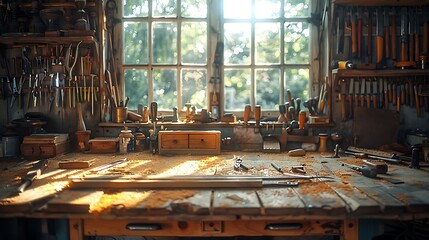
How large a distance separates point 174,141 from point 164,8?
4.78 ft

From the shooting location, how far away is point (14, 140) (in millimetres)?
3285

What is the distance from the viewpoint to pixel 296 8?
149 inches

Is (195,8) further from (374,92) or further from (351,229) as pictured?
(351,229)

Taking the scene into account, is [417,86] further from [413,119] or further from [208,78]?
[208,78]

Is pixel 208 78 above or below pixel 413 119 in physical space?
above

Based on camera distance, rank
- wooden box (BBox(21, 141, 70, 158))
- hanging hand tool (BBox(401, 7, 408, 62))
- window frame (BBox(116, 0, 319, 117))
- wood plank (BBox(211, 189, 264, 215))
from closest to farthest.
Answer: wood plank (BBox(211, 189, 264, 215))
wooden box (BBox(21, 141, 70, 158))
hanging hand tool (BBox(401, 7, 408, 62))
window frame (BBox(116, 0, 319, 117))

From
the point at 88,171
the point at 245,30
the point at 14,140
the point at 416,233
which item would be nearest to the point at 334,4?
the point at 245,30

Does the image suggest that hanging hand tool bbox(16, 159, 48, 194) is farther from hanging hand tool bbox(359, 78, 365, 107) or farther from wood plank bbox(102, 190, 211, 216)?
hanging hand tool bbox(359, 78, 365, 107)

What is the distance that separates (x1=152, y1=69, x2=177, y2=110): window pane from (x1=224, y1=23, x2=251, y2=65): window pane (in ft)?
1.94

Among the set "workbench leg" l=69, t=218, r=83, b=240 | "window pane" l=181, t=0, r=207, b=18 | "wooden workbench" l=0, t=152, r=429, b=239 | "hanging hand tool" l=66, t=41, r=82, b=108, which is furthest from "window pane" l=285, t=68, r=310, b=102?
"workbench leg" l=69, t=218, r=83, b=240

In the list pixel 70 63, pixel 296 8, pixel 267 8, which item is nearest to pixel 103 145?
pixel 70 63

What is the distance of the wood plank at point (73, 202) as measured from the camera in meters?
1.80

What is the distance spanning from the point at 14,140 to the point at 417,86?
3.67 metres

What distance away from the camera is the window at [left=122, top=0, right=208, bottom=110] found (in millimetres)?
3795
